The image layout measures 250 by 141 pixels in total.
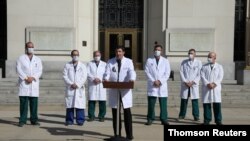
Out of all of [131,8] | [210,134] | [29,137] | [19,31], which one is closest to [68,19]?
→ [19,31]

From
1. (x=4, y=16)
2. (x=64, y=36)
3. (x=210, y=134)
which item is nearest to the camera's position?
(x=210, y=134)

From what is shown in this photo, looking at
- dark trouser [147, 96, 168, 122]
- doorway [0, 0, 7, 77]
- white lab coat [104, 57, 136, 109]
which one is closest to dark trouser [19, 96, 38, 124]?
white lab coat [104, 57, 136, 109]

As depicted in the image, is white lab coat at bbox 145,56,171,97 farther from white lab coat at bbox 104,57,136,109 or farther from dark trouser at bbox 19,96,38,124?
dark trouser at bbox 19,96,38,124

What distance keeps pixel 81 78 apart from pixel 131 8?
43.6ft

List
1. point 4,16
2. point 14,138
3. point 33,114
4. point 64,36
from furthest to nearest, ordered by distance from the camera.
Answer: point 4,16 → point 64,36 → point 33,114 → point 14,138

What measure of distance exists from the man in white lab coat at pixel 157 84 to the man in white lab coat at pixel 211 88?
3.40ft

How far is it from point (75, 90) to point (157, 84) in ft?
7.10

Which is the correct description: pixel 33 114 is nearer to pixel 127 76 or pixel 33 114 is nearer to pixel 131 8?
pixel 127 76

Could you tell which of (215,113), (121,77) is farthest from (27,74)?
(215,113)

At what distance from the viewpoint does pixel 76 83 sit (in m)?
11.7

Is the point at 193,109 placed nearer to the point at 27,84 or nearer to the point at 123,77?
the point at 123,77

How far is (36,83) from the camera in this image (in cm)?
1173

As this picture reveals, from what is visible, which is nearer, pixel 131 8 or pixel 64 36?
pixel 64 36

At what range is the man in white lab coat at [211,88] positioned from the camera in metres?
11.8
